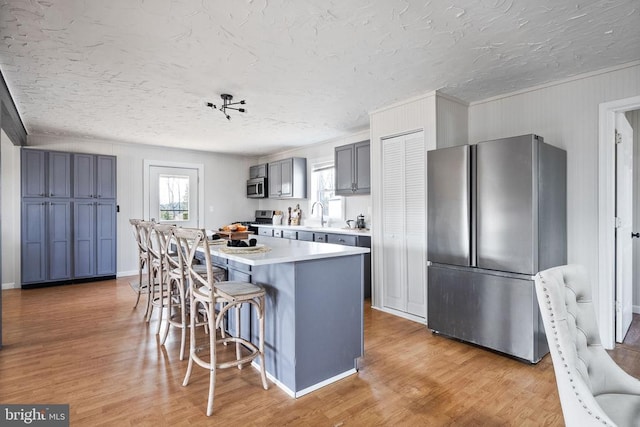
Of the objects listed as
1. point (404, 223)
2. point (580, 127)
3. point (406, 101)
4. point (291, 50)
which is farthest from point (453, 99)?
point (291, 50)

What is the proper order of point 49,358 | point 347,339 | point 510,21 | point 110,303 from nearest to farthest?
1. point 510,21
2. point 347,339
3. point 49,358
4. point 110,303

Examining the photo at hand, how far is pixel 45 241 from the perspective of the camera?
16.9 feet

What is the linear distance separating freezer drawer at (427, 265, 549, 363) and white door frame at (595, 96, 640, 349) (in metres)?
0.67

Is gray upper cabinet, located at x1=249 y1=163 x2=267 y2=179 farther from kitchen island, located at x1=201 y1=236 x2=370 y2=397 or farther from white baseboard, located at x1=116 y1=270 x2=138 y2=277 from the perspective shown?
kitchen island, located at x1=201 y1=236 x2=370 y2=397

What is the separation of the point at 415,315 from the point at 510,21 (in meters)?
2.77

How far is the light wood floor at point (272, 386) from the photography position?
1.95 metres

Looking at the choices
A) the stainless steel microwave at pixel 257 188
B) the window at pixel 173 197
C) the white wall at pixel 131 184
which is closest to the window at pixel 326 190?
the stainless steel microwave at pixel 257 188

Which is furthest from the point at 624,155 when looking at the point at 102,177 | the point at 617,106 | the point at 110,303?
the point at 102,177

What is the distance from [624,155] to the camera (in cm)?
308

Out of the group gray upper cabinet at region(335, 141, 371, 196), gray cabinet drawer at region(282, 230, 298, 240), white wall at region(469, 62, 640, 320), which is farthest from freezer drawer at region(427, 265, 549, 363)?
gray cabinet drawer at region(282, 230, 298, 240)

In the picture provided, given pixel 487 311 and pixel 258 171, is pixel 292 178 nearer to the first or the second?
pixel 258 171

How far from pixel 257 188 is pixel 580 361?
6.32 metres

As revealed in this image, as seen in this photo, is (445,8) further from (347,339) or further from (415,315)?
(415,315)

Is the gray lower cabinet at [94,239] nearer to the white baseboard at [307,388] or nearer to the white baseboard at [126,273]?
the white baseboard at [126,273]
